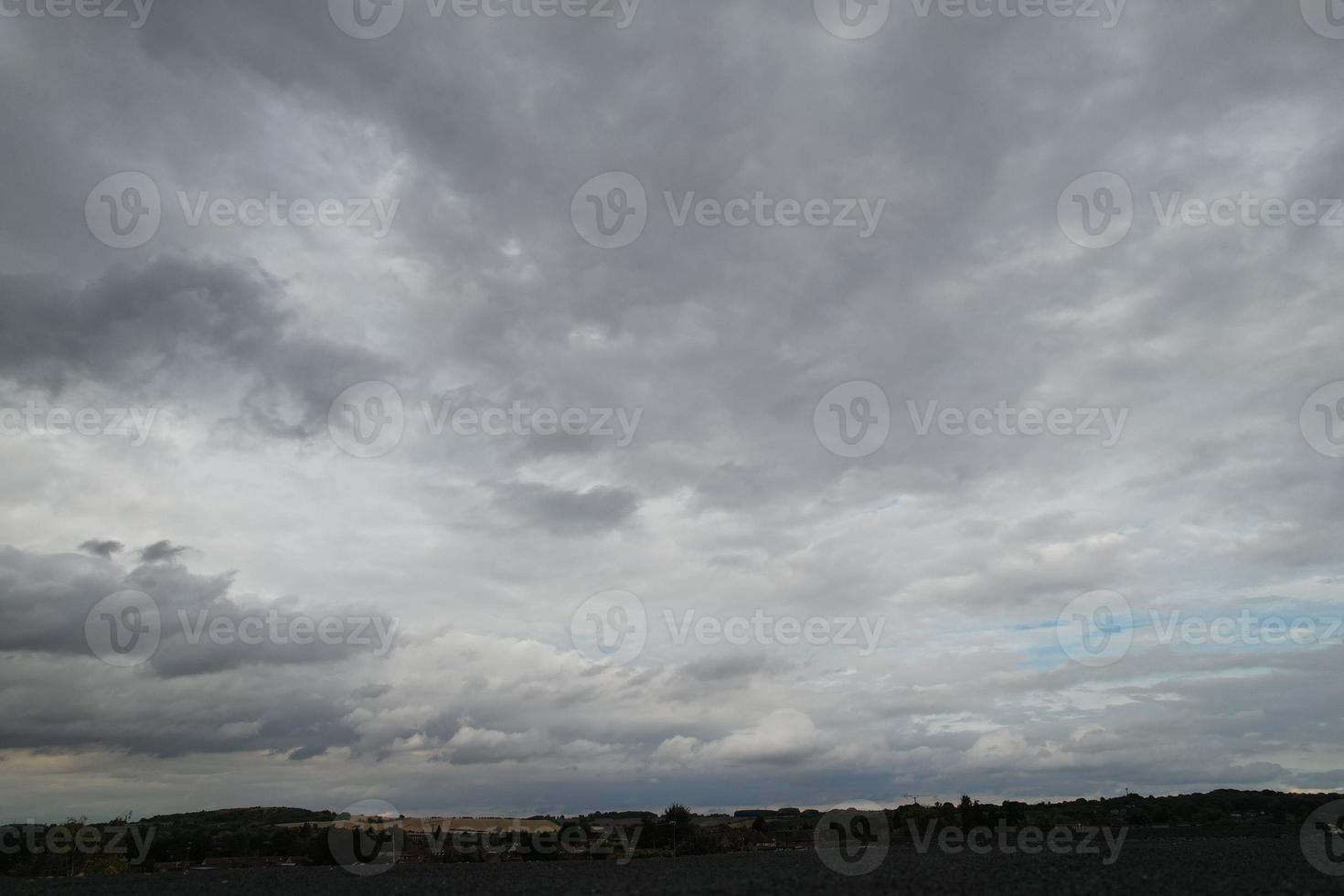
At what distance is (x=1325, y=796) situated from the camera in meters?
183

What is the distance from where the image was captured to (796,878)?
52969 mm

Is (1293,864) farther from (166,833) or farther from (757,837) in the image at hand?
(166,833)

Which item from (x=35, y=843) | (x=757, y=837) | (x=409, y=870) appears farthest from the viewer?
(x=757, y=837)

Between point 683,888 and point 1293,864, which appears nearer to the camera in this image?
point 683,888

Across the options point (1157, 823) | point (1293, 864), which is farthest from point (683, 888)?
point (1157, 823)

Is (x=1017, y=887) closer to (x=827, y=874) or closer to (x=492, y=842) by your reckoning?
(x=827, y=874)

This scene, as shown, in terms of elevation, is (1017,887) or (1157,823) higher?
(1017,887)

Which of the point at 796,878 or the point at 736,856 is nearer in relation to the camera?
the point at 796,878

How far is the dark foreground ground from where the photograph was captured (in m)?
47.2

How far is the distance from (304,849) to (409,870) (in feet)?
101

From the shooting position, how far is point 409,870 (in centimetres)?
7625

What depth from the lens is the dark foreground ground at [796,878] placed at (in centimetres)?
4716

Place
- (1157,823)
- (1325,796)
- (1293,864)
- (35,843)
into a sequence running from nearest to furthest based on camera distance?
(1293,864), (35,843), (1157,823), (1325,796)

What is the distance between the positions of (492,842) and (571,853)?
64.6 feet
